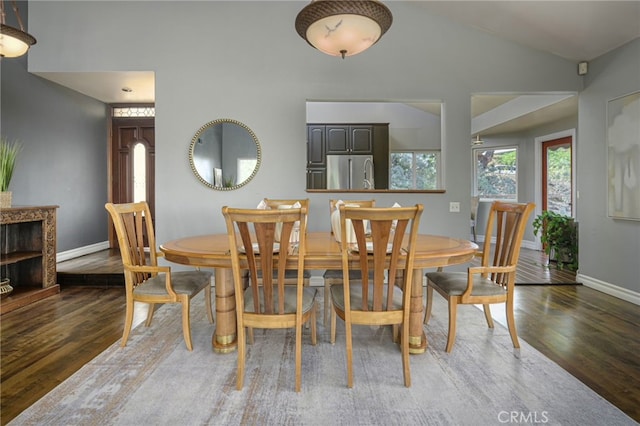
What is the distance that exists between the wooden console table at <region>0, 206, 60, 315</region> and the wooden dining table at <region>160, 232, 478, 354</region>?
2108 mm

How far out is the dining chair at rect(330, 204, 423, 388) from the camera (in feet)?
5.64

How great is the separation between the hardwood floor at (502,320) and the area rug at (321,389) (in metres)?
0.12

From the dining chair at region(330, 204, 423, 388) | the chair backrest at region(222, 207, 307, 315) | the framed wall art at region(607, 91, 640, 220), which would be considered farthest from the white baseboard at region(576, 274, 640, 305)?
the chair backrest at region(222, 207, 307, 315)

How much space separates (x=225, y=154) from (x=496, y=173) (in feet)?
19.2

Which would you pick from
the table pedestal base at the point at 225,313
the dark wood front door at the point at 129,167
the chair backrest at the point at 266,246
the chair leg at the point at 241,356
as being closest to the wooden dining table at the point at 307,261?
the table pedestal base at the point at 225,313

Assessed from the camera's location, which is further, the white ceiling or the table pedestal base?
the white ceiling

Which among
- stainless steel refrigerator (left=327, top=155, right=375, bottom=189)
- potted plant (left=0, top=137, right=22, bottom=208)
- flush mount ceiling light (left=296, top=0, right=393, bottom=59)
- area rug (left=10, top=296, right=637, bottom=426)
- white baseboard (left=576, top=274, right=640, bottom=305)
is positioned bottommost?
area rug (left=10, top=296, right=637, bottom=426)

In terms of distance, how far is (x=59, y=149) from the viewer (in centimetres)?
473

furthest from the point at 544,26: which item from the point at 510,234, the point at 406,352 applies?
the point at 406,352

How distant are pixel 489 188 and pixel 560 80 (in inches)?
145

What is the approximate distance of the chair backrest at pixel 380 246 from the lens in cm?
171

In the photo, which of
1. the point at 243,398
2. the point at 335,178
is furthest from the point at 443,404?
the point at 335,178

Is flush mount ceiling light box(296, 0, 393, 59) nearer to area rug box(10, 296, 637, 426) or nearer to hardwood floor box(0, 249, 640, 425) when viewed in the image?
area rug box(10, 296, 637, 426)

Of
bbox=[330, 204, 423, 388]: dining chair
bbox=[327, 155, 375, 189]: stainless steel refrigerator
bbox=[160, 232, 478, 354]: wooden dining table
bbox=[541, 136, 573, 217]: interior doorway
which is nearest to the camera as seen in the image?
bbox=[330, 204, 423, 388]: dining chair
